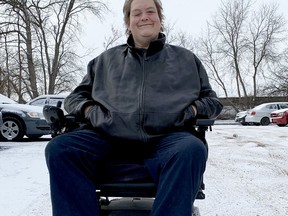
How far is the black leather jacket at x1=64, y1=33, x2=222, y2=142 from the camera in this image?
6.91ft

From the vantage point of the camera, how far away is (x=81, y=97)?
2.39 m

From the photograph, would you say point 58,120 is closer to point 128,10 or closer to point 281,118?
Result: point 128,10

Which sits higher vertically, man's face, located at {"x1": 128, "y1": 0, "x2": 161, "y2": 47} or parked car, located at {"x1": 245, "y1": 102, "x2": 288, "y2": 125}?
man's face, located at {"x1": 128, "y1": 0, "x2": 161, "y2": 47}

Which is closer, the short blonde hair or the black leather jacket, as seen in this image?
the black leather jacket

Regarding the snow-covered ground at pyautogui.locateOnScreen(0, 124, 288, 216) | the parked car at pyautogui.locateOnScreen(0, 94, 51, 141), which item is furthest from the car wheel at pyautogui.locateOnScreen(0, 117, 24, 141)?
the snow-covered ground at pyautogui.locateOnScreen(0, 124, 288, 216)

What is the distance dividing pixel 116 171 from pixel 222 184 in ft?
8.50

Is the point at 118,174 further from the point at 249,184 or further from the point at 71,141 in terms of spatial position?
the point at 249,184

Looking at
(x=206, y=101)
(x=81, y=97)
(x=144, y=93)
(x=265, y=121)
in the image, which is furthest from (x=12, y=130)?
(x=265, y=121)

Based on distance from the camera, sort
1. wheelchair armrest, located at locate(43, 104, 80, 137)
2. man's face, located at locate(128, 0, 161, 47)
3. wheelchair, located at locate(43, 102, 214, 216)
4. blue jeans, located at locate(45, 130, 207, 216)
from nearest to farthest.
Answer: blue jeans, located at locate(45, 130, 207, 216), wheelchair, located at locate(43, 102, 214, 216), wheelchair armrest, located at locate(43, 104, 80, 137), man's face, located at locate(128, 0, 161, 47)

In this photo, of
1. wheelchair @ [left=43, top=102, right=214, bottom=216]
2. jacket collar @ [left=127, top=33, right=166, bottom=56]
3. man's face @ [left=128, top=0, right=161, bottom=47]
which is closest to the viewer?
wheelchair @ [left=43, top=102, right=214, bottom=216]

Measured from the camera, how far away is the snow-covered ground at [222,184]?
3.25 meters

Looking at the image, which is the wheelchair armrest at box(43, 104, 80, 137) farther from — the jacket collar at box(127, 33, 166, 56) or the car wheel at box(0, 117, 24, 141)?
the car wheel at box(0, 117, 24, 141)

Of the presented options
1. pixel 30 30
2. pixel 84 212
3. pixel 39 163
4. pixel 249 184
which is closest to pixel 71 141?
pixel 84 212

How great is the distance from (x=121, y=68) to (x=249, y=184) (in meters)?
2.57
